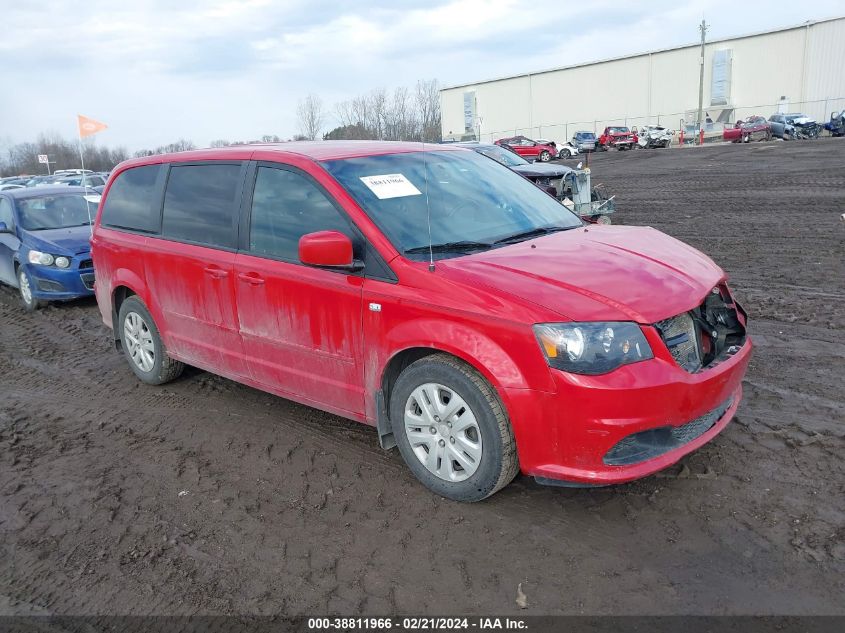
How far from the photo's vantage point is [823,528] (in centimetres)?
326

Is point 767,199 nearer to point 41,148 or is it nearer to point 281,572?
point 281,572

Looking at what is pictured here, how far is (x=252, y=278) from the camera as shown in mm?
4473

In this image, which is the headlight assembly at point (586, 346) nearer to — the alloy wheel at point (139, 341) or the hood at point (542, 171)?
the alloy wheel at point (139, 341)

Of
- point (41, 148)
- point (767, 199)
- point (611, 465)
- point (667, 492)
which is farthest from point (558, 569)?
point (41, 148)

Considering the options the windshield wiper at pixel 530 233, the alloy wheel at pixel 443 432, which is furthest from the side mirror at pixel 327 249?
the windshield wiper at pixel 530 233

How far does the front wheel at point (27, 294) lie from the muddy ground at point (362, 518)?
13.1 ft

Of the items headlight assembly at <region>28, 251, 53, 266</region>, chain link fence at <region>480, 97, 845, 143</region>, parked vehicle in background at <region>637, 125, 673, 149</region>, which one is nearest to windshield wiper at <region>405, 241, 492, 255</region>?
headlight assembly at <region>28, 251, 53, 266</region>

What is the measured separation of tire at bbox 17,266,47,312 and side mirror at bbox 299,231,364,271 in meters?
7.07

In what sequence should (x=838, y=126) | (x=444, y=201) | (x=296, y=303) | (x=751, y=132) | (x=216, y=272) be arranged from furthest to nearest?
(x=751, y=132) < (x=838, y=126) < (x=216, y=272) < (x=444, y=201) < (x=296, y=303)

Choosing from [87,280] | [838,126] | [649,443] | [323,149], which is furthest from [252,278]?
[838,126]

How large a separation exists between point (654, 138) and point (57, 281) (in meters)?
42.6

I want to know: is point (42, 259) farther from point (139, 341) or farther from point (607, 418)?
point (607, 418)

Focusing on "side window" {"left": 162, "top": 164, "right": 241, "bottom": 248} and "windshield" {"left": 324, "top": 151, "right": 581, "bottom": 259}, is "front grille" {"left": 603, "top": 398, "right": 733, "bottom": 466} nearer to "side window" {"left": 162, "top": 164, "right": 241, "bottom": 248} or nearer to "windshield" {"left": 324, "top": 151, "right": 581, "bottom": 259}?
"windshield" {"left": 324, "top": 151, "right": 581, "bottom": 259}

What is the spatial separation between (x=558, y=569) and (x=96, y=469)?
2.99 metres
